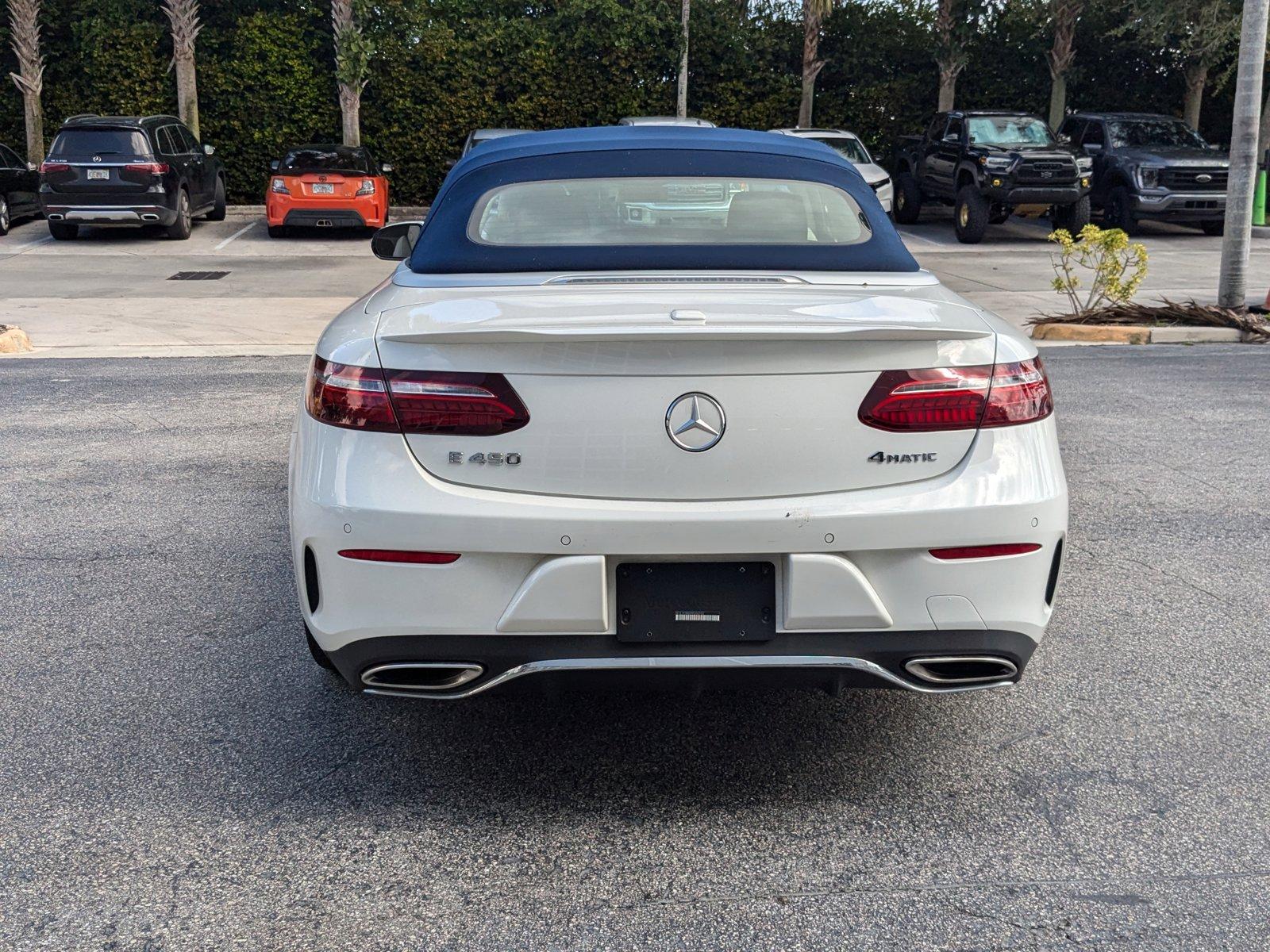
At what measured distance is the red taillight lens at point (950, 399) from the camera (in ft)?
10.8

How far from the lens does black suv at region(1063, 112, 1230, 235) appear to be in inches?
859

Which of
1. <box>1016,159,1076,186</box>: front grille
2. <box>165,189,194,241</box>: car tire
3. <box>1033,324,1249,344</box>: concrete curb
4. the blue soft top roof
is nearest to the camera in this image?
the blue soft top roof

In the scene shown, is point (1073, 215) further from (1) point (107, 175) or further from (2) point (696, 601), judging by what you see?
(2) point (696, 601)

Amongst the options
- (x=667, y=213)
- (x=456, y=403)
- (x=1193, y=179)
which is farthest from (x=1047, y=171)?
(x=456, y=403)

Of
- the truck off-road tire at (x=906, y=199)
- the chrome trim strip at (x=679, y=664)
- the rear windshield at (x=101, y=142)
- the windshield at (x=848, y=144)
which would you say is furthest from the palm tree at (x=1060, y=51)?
the chrome trim strip at (x=679, y=664)

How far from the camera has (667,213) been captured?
440cm

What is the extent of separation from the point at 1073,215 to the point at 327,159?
11710 mm

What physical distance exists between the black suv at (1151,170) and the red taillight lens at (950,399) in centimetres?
2004

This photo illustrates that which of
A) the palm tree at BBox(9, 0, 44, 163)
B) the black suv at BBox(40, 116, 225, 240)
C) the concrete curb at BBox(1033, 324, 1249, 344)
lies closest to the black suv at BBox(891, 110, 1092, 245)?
the concrete curb at BBox(1033, 324, 1249, 344)

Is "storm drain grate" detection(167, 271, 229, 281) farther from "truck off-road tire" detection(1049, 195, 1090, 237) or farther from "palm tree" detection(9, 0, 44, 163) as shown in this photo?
"truck off-road tire" detection(1049, 195, 1090, 237)

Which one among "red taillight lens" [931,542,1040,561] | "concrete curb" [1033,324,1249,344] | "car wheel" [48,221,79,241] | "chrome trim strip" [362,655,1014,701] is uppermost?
"red taillight lens" [931,542,1040,561]

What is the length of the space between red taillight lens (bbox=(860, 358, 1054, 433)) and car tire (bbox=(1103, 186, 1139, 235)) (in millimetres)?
19987

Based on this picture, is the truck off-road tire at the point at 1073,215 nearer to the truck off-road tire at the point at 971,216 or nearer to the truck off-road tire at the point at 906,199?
the truck off-road tire at the point at 971,216

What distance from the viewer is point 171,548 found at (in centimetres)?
591
